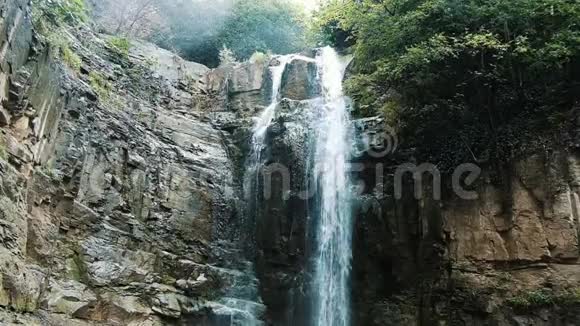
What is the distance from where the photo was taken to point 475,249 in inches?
390

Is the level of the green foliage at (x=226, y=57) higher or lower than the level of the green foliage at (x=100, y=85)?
higher

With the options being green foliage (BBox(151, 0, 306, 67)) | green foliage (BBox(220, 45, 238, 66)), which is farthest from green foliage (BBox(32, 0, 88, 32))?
green foliage (BBox(151, 0, 306, 67))

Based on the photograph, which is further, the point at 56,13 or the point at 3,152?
the point at 56,13

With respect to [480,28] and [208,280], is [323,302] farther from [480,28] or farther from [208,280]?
[480,28]

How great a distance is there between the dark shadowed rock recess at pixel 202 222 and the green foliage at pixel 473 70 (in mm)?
668

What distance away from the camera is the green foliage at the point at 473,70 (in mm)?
9672

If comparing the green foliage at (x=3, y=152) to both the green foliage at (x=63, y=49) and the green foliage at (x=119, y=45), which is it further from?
the green foliage at (x=119, y=45)

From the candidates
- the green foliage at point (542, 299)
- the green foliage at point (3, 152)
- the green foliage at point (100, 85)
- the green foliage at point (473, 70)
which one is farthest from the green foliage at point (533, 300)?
the green foliage at point (100, 85)

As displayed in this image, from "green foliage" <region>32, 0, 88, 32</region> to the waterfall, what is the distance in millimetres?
6479

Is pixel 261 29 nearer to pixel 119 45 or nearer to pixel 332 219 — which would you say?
pixel 119 45

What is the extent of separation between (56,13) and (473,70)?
8.94 metres

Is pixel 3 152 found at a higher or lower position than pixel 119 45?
lower

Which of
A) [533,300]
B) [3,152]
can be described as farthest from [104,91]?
[533,300]

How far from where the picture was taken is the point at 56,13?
35.5 feet
